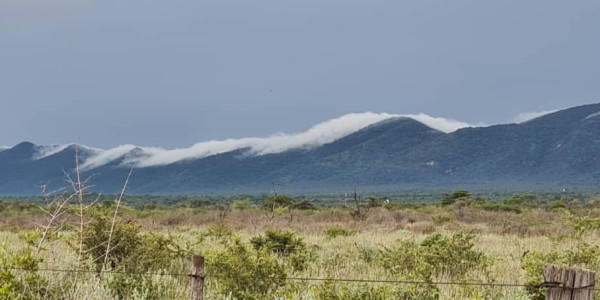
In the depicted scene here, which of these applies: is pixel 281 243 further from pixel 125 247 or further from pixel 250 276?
pixel 250 276

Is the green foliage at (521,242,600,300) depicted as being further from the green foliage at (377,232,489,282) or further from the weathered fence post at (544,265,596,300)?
the weathered fence post at (544,265,596,300)

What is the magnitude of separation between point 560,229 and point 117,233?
700 inches

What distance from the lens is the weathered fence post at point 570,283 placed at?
372cm

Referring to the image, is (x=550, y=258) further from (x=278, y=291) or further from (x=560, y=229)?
(x=560, y=229)

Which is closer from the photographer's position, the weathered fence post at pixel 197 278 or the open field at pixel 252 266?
the weathered fence post at pixel 197 278

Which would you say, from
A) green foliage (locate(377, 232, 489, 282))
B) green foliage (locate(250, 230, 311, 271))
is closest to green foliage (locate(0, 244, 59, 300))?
green foliage (locate(377, 232, 489, 282))

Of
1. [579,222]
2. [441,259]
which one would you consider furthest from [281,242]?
[579,222]

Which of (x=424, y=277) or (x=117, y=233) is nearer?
(x=424, y=277)

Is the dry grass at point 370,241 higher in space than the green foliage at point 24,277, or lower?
lower

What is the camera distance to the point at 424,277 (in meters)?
7.30

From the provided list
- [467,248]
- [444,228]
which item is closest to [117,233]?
[467,248]

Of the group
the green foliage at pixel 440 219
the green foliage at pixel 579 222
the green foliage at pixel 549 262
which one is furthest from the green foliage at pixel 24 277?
the green foliage at pixel 440 219

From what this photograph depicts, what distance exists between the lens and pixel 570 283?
3730 mm

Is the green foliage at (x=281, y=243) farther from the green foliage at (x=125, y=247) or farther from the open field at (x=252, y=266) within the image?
the green foliage at (x=125, y=247)
